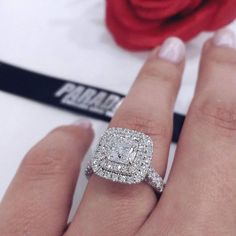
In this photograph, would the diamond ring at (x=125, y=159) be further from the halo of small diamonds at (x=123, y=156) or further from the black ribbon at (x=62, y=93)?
the black ribbon at (x=62, y=93)

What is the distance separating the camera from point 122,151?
1.86ft

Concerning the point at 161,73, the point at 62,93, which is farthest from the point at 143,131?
the point at 62,93

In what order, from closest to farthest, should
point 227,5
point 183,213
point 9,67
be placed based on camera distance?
point 183,213, point 227,5, point 9,67

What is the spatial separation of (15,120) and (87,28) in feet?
0.84

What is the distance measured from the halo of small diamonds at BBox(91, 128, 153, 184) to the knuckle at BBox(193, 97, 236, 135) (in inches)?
3.7

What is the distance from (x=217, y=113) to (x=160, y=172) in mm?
116

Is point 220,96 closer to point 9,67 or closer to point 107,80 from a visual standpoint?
point 107,80

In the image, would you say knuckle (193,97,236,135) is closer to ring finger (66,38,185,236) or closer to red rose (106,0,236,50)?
ring finger (66,38,185,236)

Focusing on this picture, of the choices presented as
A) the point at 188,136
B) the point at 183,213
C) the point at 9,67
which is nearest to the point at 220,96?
the point at 188,136

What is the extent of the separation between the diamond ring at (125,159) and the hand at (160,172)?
0.03 m

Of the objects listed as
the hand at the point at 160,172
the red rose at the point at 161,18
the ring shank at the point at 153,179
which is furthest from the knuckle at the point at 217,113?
the red rose at the point at 161,18

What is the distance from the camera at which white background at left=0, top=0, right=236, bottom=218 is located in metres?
0.82

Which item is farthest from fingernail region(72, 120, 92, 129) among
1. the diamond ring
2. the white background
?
the diamond ring

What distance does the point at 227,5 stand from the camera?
82cm
